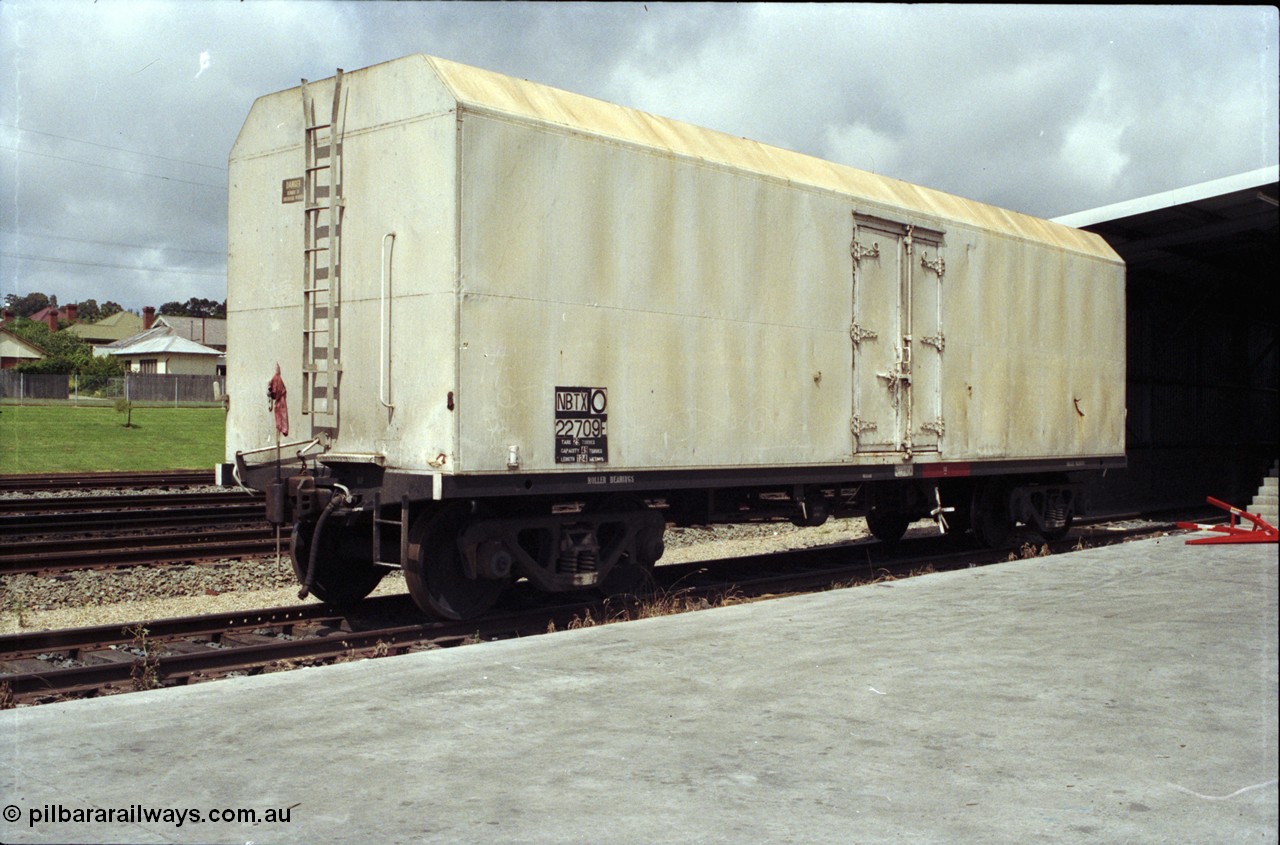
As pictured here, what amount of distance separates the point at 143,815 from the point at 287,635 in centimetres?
443

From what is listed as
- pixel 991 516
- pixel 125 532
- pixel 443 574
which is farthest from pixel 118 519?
pixel 991 516

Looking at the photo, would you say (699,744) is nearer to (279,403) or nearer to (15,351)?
(279,403)

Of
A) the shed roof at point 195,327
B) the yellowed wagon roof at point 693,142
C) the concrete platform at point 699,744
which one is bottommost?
the concrete platform at point 699,744

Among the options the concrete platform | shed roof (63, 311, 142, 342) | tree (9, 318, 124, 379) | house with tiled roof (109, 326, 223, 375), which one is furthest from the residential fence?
shed roof (63, 311, 142, 342)

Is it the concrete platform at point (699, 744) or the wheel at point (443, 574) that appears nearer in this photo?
the concrete platform at point (699, 744)

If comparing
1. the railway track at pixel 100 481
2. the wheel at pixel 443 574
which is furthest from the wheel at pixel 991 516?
the railway track at pixel 100 481

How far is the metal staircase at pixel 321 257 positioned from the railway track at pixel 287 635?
1616 mm

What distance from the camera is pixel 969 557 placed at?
45.5ft

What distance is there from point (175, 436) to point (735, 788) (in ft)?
111

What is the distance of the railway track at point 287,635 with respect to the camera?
6.98 m

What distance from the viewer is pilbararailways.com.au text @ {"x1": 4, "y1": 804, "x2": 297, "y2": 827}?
421cm

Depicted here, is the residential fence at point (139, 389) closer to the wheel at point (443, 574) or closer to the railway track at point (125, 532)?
the railway track at point (125, 532)

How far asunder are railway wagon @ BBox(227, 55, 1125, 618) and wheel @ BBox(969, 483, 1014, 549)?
274 cm

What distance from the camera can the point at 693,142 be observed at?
9789mm
